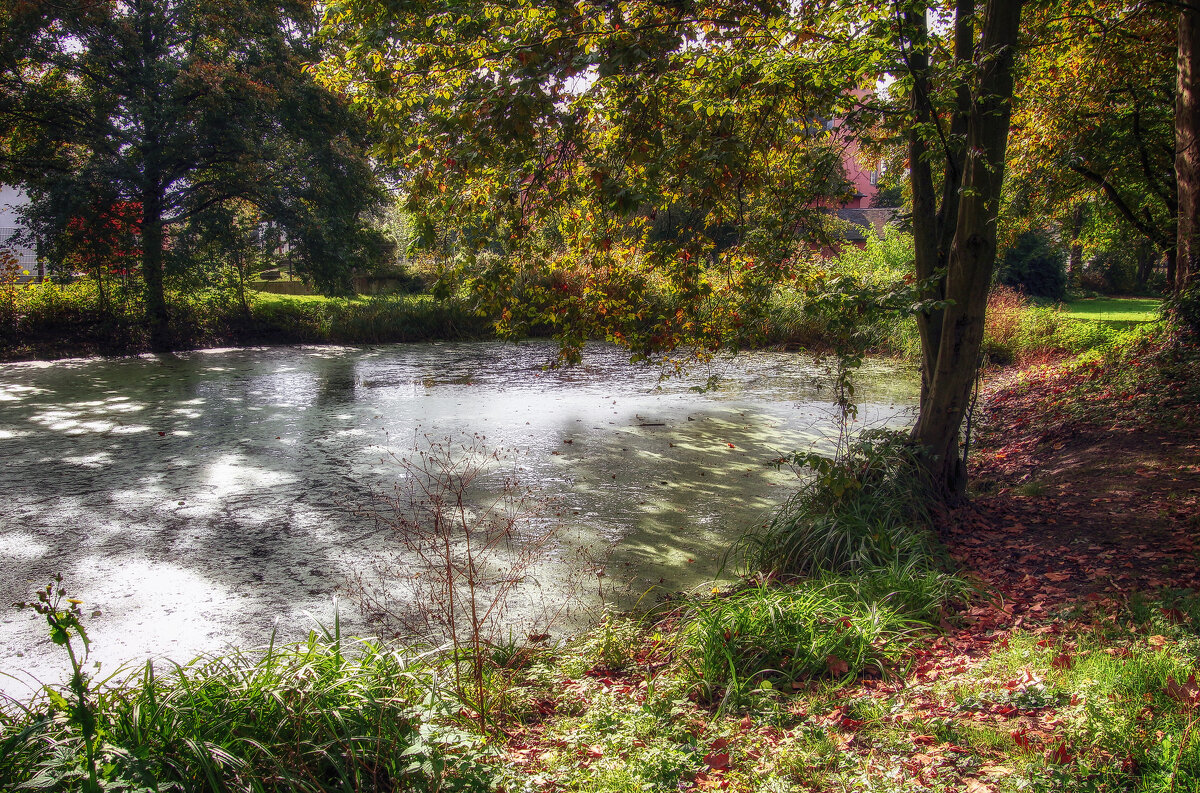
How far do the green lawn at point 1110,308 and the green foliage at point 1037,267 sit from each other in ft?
2.19

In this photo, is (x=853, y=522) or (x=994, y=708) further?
(x=853, y=522)

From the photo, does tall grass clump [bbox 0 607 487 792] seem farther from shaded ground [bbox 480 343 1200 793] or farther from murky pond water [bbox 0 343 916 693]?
murky pond water [bbox 0 343 916 693]

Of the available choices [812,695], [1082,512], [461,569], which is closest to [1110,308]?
[1082,512]

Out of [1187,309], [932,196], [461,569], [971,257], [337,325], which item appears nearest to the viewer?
[461,569]

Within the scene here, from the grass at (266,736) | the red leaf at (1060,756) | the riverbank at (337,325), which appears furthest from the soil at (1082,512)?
the riverbank at (337,325)

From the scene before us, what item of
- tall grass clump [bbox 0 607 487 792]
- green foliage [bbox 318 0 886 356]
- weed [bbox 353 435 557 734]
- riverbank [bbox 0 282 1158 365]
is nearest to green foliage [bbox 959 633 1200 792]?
tall grass clump [bbox 0 607 487 792]

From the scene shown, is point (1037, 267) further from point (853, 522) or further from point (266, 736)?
point (266, 736)

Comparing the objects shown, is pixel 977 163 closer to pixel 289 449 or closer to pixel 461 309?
pixel 289 449

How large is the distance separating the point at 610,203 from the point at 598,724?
2479 mm

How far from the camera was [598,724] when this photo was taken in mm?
2674

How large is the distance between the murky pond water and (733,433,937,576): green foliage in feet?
1.46

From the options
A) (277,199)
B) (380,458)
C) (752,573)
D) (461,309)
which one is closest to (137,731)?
(752,573)

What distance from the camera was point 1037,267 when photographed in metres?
20.6

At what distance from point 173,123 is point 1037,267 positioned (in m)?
21.7
